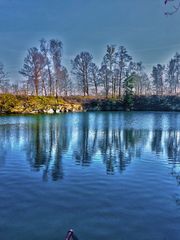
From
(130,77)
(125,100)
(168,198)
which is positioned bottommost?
(168,198)

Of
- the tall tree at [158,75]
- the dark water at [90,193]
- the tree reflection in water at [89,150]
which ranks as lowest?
the dark water at [90,193]

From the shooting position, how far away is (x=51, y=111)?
199ft

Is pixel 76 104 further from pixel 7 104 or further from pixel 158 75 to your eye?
pixel 158 75

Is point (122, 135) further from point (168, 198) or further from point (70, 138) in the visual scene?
point (168, 198)

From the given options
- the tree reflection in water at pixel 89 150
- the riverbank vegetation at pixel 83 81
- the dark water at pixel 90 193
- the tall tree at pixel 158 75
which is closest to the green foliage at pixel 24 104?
the riverbank vegetation at pixel 83 81

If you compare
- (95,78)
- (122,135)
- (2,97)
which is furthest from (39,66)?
(122,135)

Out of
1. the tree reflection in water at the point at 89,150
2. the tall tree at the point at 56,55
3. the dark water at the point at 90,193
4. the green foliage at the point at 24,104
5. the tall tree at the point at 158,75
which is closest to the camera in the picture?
the dark water at the point at 90,193

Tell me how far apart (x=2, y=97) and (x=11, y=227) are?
55756mm

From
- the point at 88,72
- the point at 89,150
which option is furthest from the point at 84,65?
the point at 89,150

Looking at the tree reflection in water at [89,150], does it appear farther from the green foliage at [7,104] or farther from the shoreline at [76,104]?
the shoreline at [76,104]

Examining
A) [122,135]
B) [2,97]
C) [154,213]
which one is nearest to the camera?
[154,213]

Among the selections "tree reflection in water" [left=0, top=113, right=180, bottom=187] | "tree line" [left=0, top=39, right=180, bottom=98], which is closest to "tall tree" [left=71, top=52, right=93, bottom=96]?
"tree line" [left=0, top=39, right=180, bottom=98]

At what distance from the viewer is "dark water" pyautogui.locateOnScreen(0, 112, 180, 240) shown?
6.60 meters

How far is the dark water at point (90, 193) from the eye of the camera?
6.60 m
